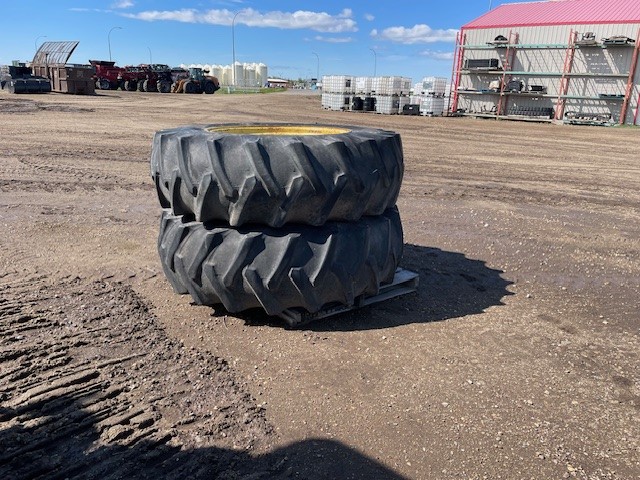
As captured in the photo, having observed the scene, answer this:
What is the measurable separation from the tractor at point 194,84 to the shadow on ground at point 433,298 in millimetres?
43113

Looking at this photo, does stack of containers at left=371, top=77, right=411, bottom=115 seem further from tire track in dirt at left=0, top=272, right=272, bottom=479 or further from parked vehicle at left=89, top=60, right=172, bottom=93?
tire track in dirt at left=0, top=272, right=272, bottom=479

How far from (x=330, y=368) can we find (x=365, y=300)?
0.92 m

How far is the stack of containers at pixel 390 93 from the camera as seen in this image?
31.8 meters

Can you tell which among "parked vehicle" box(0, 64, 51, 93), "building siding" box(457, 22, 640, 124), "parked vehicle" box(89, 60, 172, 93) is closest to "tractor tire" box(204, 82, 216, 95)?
"parked vehicle" box(89, 60, 172, 93)

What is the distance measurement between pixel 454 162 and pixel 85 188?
8361 millimetres

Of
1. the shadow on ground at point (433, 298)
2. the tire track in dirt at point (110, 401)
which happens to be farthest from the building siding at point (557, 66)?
the tire track in dirt at point (110, 401)

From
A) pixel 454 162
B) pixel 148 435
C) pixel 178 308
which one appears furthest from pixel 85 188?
pixel 454 162

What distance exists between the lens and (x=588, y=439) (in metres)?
2.55

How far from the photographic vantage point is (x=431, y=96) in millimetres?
31734

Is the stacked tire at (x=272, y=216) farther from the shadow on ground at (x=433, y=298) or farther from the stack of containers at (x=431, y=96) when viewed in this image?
the stack of containers at (x=431, y=96)

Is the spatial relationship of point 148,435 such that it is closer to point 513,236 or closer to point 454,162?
point 513,236

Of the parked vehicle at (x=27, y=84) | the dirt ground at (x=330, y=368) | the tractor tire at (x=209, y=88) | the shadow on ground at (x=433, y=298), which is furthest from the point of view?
the tractor tire at (x=209, y=88)

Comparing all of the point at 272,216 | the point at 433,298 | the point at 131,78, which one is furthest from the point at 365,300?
the point at 131,78

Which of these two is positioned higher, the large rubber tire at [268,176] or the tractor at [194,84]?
the tractor at [194,84]
